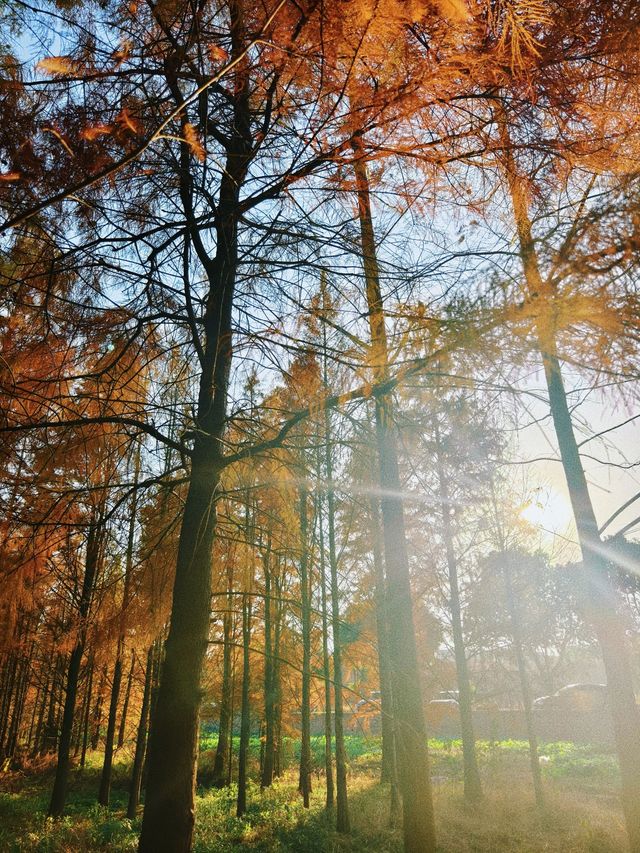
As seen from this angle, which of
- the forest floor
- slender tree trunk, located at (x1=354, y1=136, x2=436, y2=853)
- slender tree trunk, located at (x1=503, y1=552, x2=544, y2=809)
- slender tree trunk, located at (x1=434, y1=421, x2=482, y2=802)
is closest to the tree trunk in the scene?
slender tree trunk, located at (x1=354, y1=136, x2=436, y2=853)

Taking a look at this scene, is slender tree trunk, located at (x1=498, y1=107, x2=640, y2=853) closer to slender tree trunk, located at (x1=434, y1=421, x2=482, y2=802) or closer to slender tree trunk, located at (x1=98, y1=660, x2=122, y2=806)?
slender tree trunk, located at (x1=434, y1=421, x2=482, y2=802)

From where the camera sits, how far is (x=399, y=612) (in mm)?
5684

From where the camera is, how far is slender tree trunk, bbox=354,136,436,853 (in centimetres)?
303

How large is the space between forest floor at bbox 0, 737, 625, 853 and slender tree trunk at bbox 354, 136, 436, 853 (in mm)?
3404

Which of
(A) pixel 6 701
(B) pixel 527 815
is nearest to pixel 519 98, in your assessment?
(B) pixel 527 815

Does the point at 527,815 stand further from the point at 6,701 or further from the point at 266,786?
the point at 6,701

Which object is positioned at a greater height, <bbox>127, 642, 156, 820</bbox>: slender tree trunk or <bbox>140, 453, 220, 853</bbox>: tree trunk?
<bbox>140, 453, 220, 853</bbox>: tree trunk

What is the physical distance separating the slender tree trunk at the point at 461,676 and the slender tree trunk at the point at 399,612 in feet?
13.5

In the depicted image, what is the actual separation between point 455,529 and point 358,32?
11464 millimetres

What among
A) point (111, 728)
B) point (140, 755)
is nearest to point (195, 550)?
point (111, 728)

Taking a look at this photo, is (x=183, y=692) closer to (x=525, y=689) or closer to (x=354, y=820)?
(x=354, y=820)

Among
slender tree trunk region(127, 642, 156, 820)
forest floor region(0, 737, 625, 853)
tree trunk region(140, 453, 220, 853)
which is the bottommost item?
forest floor region(0, 737, 625, 853)

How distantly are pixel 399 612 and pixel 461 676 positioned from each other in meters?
7.15

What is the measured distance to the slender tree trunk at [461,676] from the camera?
10.7 metres
